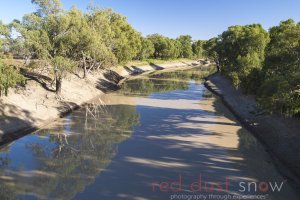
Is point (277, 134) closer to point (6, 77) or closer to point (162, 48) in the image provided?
point (6, 77)

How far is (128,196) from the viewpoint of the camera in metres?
20.7

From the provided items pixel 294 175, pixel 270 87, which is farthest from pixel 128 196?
pixel 270 87

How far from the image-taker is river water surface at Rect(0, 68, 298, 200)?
71.2ft

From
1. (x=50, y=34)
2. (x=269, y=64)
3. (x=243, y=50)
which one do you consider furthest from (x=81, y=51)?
(x=243, y=50)

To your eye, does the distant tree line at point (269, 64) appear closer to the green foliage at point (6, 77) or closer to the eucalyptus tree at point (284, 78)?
the eucalyptus tree at point (284, 78)

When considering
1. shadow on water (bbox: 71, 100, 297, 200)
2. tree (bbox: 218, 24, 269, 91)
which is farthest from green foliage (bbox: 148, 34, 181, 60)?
shadow on water (bbox: 71, 100, 297, 200)

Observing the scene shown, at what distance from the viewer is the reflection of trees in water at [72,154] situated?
2190cm

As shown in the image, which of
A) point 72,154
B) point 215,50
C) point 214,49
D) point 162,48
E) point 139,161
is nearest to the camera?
point 139,161

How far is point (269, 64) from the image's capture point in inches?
1537

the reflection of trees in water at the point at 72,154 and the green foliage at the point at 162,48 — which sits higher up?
the green foliage at the point at 162,48

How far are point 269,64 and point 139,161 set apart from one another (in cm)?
2095

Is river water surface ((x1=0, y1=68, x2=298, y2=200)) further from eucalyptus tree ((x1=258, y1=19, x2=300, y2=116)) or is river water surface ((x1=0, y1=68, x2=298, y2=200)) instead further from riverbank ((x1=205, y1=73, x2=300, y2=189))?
eucalyptus tree ((x1=258, y1=19, x2=300, y2=116))

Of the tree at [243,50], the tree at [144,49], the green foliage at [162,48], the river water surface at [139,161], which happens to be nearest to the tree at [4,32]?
the river water surface at [139,161]

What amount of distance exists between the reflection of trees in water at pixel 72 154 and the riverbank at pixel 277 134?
13836 mm
